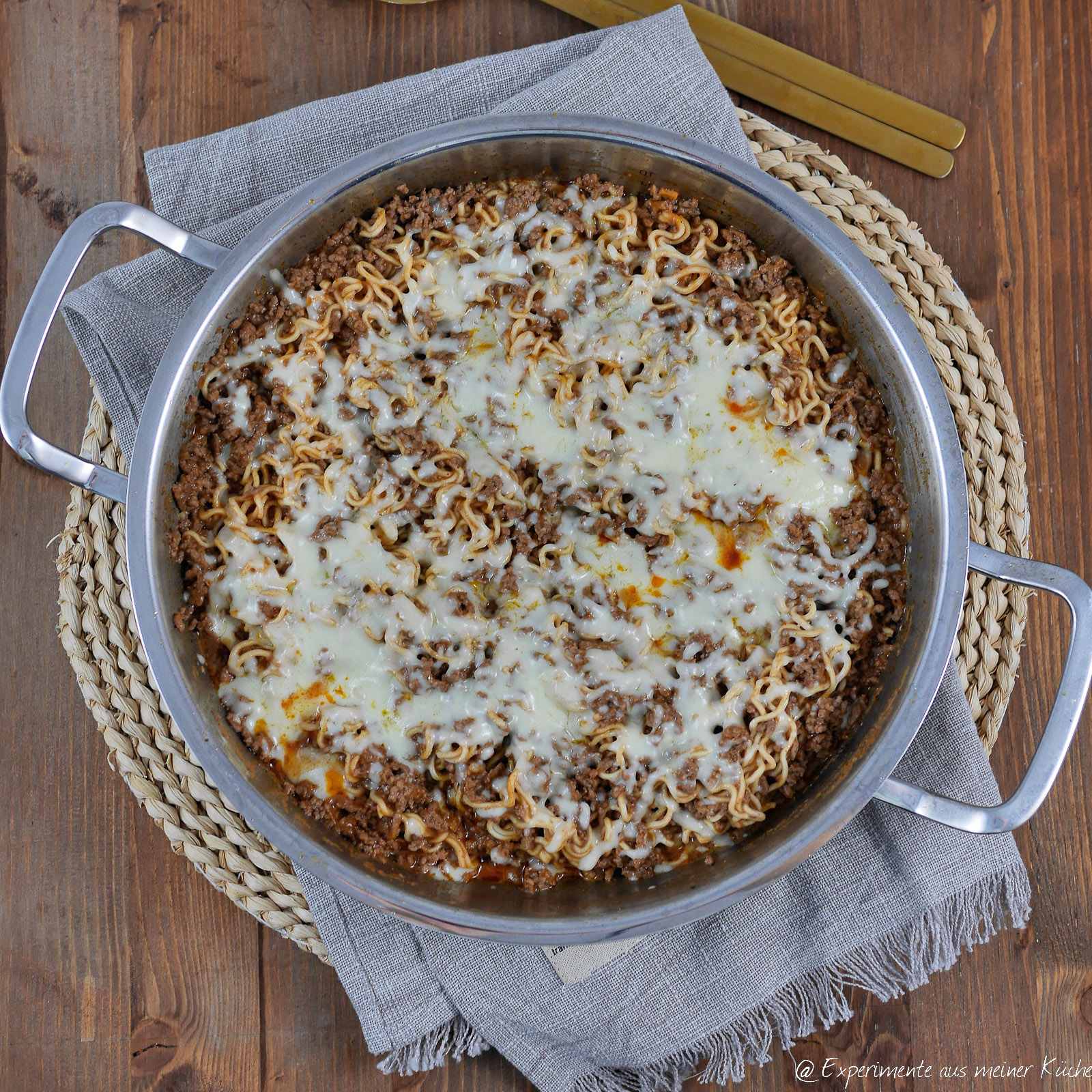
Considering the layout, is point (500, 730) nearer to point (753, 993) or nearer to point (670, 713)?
point (670, 713)

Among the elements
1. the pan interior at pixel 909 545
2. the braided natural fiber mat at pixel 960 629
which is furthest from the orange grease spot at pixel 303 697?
the braided natural fiber mat at pixel 960 629

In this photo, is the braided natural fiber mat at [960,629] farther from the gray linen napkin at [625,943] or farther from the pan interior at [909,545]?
the pan interior at [909,545]

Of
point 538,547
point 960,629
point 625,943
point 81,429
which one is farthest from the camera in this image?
point 81,429

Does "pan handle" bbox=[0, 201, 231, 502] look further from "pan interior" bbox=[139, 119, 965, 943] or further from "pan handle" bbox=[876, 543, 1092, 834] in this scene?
"pan handle" bbox=[876, 543, 1092, 834]

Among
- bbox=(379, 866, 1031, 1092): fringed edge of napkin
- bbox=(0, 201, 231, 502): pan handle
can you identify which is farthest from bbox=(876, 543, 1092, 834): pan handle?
bbox=(0, 201, 231, 502): pan handle

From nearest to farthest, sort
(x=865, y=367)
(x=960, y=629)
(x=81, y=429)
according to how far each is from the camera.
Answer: (x=865, y=367) → (x=960, y=629) → (x=81, y=429)

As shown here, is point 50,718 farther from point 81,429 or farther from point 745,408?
point 745,408

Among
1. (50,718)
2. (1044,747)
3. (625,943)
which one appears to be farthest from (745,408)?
(50,718)
